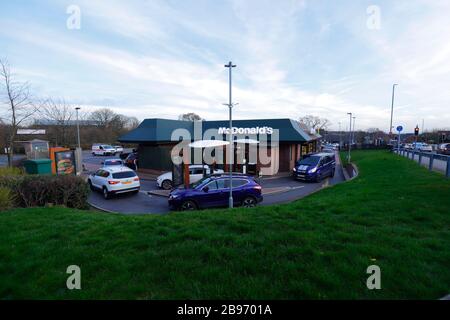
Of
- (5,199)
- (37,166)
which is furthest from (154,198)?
(37,166)

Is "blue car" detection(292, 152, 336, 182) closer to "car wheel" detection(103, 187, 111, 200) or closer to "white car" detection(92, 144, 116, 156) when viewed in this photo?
"car wheel" detection(103, 187, 111, 200)

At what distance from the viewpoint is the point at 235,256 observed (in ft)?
11.0

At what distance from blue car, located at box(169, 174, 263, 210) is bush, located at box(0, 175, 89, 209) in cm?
387

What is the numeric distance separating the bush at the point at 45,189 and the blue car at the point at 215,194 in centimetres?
387

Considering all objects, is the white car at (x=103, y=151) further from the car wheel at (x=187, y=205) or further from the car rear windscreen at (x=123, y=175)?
the car wheel at (x=187, y=205)

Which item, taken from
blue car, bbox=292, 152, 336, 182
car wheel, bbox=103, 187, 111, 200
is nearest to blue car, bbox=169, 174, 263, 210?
car wheel, bbox=103, 187, 111, 200

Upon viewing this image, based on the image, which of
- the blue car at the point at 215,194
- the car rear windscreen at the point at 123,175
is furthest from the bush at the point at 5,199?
the blue car at the point at 215,194

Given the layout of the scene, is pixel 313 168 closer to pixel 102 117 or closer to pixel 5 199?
pixel 5 199

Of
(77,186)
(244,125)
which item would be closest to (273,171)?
(244,125)

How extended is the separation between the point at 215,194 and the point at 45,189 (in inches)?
261

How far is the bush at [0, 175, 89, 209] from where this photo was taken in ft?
27.6

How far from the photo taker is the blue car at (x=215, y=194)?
9.45 metres

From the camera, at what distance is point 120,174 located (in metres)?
12.6
